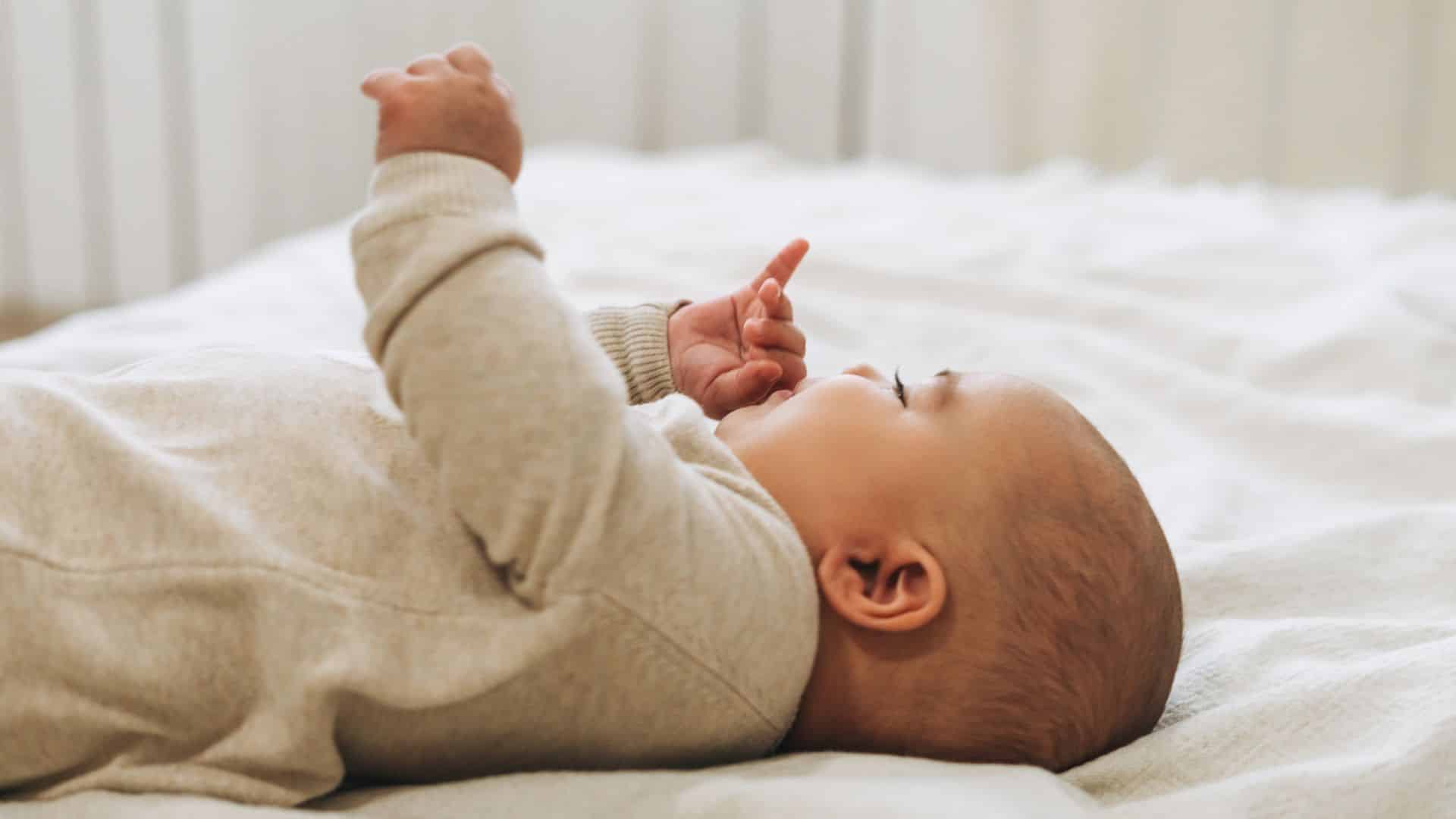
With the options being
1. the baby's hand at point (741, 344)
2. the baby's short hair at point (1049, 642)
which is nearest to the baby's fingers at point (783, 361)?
the baby's hand at point (741, 344)

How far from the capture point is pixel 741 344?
0.94 meters

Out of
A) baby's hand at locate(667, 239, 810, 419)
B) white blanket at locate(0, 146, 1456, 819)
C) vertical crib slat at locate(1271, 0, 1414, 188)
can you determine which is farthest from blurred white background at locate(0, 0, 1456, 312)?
baby's hand at locate(667, 239, 810, 419)

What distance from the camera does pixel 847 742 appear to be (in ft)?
2.32

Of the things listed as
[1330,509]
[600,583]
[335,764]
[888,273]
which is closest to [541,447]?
[600,583]

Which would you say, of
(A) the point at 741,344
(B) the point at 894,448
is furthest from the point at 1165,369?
(B) the point at 894,448

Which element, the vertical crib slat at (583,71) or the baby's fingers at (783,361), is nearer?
the baby's fingers at (783,361)

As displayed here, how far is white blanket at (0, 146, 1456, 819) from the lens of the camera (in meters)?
0.60

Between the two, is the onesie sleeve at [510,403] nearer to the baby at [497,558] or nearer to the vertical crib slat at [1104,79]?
the baby at [497,558]

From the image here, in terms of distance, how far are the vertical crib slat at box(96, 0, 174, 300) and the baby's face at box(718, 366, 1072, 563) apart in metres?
2.29

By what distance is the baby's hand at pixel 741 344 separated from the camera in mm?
875

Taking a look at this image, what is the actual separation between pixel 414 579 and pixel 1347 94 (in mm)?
2442

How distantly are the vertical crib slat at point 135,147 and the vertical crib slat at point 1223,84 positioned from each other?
1.94 metres

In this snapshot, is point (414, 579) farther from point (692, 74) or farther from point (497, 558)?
point (692, 74)

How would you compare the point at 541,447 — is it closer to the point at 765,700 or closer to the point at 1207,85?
the point at 765,700
